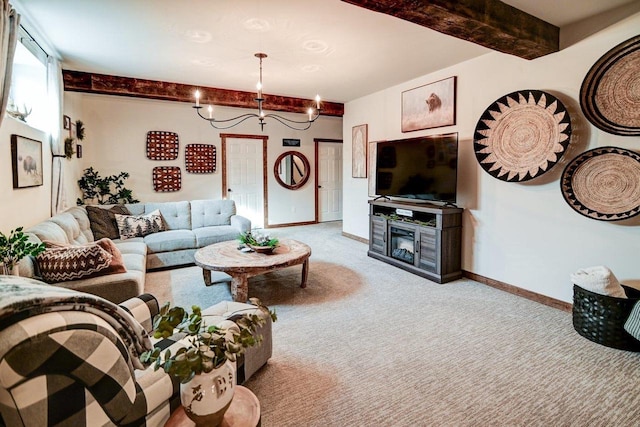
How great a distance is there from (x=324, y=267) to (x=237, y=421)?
341 centimetres

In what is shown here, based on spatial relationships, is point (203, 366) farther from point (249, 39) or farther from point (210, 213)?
point (210, 213)

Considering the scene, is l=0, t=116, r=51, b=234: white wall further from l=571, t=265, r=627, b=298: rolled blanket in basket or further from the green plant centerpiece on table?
l=571, t=265, r=627, b=298: rolled blanket in basket

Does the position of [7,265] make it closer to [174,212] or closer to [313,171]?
[174,212]

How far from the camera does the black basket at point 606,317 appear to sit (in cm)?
242

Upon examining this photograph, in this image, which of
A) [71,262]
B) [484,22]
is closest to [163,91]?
[71,262]

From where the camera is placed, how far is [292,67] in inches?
173

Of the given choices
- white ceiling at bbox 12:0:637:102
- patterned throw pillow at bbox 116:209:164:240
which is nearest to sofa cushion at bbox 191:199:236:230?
patterned throw pillow at bbox 116:209:164:240

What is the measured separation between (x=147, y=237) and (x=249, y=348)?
3165 millimetres

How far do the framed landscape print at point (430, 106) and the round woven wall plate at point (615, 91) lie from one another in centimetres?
150

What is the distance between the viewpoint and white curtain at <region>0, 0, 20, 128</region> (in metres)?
2.21

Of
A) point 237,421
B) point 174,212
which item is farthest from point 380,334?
point 174,212

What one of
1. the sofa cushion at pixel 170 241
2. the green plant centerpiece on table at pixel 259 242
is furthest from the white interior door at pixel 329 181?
the green plant centerpiece on table at pixel 259 242

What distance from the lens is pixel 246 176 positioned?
23.5 feet

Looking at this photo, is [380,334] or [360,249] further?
[360,249]
